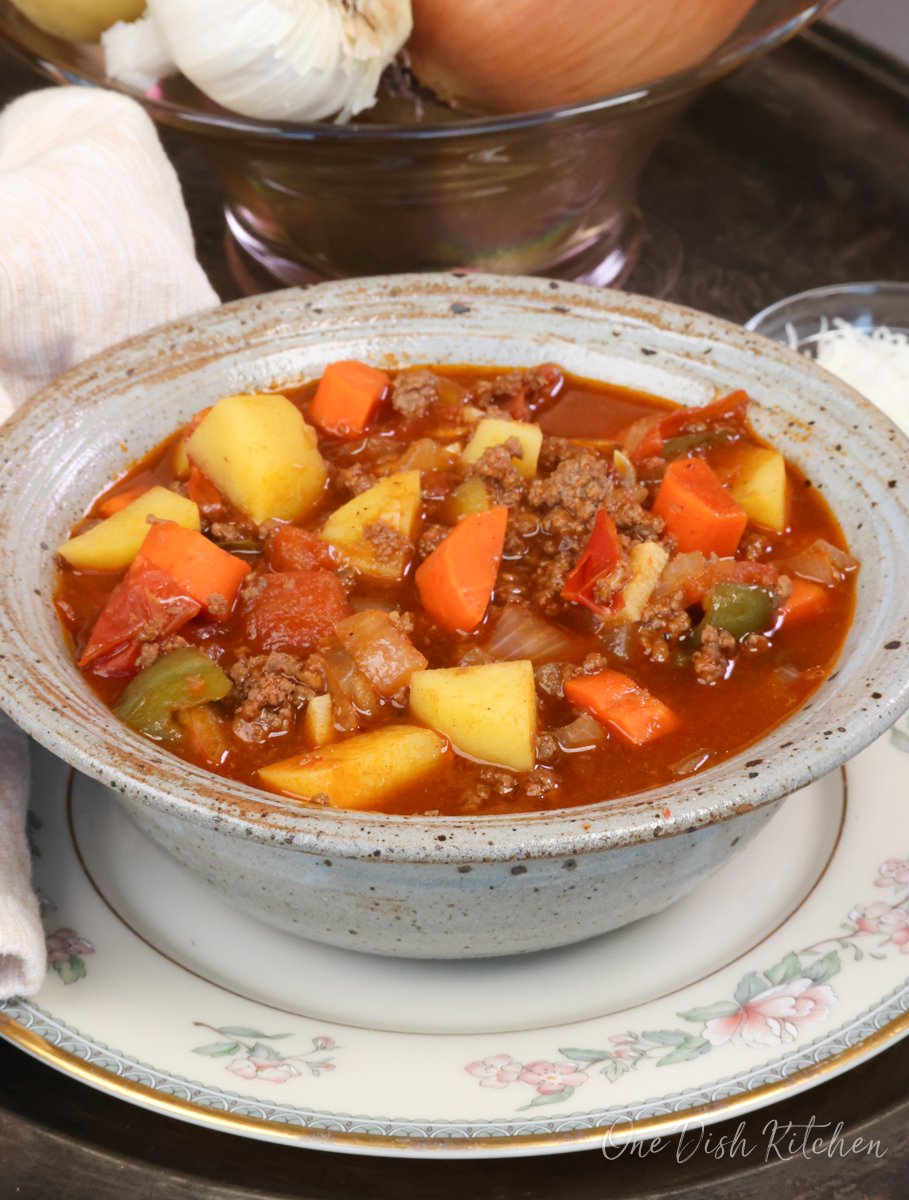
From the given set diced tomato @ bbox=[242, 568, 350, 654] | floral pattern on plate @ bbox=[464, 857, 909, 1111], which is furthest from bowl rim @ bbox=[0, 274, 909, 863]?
floral pattern on plate @ bbox=[464, 857, 909, 1111]

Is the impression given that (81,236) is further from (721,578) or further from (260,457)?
(721,578)

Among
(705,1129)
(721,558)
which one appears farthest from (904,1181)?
(721,558)

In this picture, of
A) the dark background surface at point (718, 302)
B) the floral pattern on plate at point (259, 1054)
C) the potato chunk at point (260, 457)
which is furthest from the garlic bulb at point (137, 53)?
the floral pattern on plate at point (259, 1054)

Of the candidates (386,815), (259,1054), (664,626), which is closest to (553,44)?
(664,626)

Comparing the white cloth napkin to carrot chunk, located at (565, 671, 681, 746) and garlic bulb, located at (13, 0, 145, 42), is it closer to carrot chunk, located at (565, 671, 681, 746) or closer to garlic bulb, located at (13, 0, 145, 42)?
garlic bulb, located at (13, 0, 145, 42)

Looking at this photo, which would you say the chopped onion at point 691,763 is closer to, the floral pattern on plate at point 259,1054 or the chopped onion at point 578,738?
the chopped onion at point 578,738

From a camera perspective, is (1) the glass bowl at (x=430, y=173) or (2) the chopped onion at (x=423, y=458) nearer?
(2) the chopped onion at (x=423, y=458)
